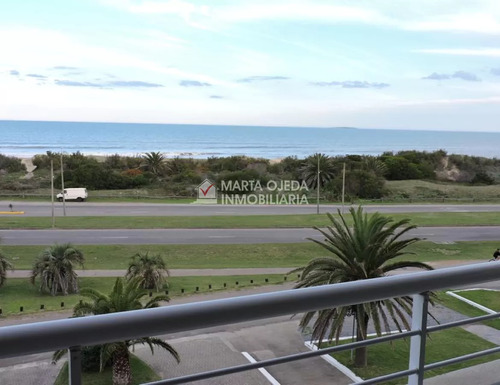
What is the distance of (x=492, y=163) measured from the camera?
8012 centimetres

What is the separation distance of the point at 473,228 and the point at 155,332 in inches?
1591

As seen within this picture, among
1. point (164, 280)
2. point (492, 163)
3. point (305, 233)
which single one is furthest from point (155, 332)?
point (492, 163)

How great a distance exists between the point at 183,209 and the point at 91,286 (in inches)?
918

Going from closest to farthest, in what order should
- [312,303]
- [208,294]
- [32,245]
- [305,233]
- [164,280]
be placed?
[312,303], [208,294], [164,280], [32,245], [305,233]

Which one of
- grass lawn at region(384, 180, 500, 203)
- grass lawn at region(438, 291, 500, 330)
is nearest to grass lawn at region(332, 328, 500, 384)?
grass lawn at region(438, 291, 500, 330)

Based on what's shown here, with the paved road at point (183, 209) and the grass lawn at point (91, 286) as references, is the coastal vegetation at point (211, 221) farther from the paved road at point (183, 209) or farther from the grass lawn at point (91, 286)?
the grass lawn at point (91, 286)

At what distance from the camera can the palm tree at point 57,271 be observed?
2127 cm

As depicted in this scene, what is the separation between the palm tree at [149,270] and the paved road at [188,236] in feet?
29.0

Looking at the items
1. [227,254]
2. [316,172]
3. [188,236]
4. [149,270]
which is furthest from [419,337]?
[316,172]

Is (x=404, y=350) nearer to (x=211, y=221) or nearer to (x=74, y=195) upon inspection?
(x=211, y=221)

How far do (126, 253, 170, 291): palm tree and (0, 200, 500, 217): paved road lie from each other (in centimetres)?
1976

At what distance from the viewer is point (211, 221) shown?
126 ft

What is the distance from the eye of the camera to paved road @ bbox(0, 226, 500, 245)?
1228 inches

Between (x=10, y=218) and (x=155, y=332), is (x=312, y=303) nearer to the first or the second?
(x=155, y=332)
